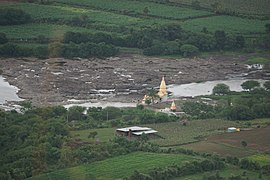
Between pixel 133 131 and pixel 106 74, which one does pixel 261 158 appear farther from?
pixel 106 74

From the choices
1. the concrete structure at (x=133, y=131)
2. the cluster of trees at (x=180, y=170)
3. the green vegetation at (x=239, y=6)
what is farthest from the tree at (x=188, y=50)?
the cluster of trees at (x=180, y=170)

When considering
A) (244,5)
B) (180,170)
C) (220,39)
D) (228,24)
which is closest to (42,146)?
(180,170)

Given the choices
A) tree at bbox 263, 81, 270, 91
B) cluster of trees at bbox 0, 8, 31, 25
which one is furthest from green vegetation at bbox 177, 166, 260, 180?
cluster of trees at bbox 0, 8, 31, 25

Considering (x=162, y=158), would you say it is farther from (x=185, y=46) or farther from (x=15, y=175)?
(x=185, y=46)

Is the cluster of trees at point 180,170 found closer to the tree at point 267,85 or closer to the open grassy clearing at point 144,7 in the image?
the tree at point 267,85

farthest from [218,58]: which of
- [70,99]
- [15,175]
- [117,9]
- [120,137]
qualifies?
[15,175]
